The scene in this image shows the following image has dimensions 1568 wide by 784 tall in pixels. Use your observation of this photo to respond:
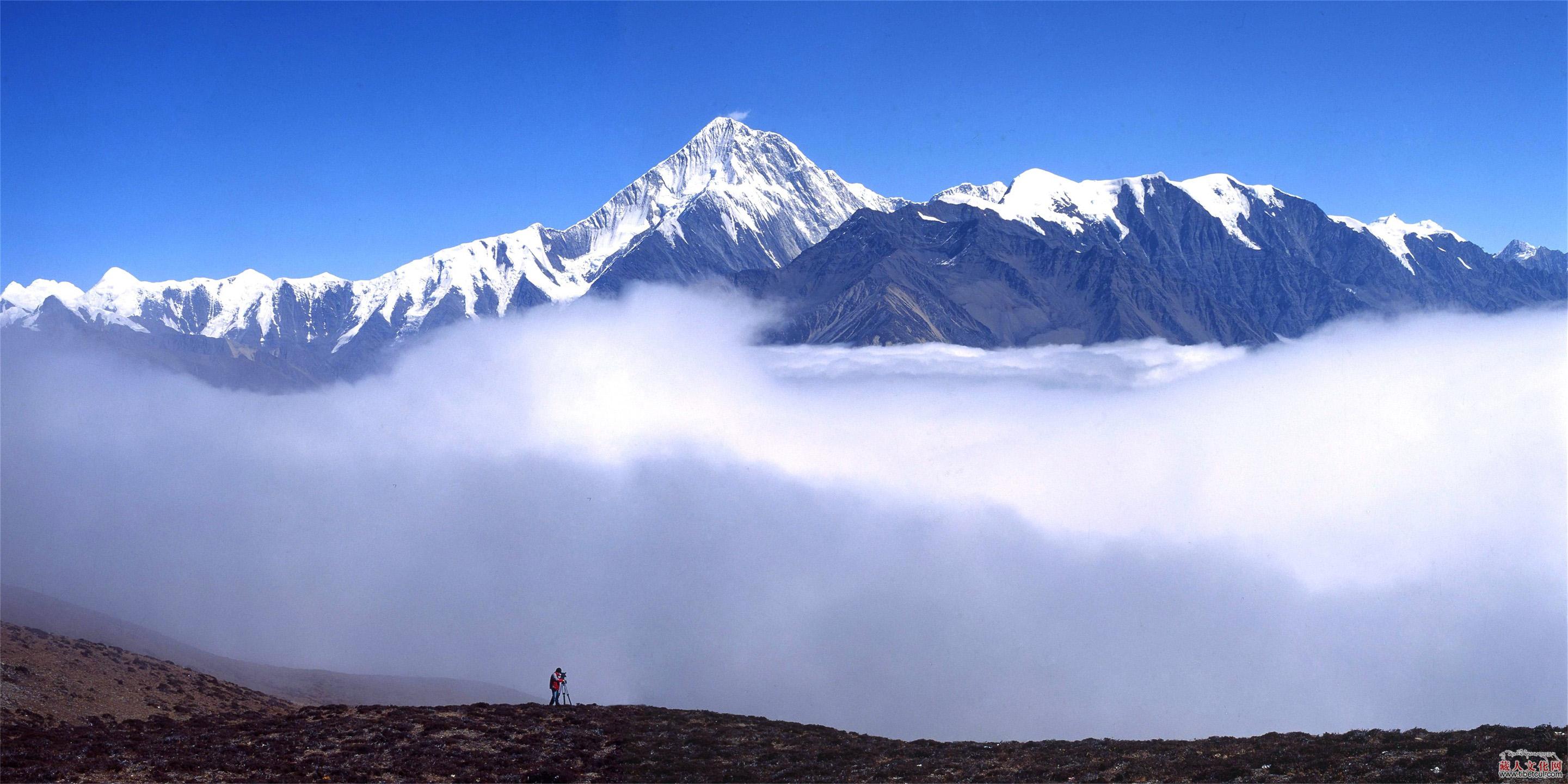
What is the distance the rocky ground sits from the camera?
53.7 meters

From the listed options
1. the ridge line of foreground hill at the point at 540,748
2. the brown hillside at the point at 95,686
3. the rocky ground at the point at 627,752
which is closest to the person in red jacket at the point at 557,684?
the ridge line of foreground hill at the point at 540,748

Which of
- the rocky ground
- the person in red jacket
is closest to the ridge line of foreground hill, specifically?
the rocky ground

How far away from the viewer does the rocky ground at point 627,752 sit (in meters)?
53.7

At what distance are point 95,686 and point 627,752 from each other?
4413 cm

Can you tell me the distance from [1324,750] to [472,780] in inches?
2008

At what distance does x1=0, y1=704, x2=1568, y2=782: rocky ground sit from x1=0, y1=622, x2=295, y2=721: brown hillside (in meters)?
3.67

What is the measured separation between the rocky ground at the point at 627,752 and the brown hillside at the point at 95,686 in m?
3.67

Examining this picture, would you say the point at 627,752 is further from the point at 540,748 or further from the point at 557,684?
the point at 557,684

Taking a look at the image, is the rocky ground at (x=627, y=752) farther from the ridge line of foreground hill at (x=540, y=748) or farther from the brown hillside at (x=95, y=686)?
the brown hillside at (x=95, y=686)

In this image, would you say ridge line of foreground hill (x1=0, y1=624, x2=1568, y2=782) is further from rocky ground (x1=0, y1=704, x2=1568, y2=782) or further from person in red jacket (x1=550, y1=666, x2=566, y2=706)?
person in red jacket (x1=550, y1=666, x2=566, y2=706)

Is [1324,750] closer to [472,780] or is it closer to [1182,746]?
[1182,746]

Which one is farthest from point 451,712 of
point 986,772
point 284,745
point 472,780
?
point 986,772

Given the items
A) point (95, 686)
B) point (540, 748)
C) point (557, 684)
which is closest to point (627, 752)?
point (540, 748)

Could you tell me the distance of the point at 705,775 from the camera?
61031 millimetres
